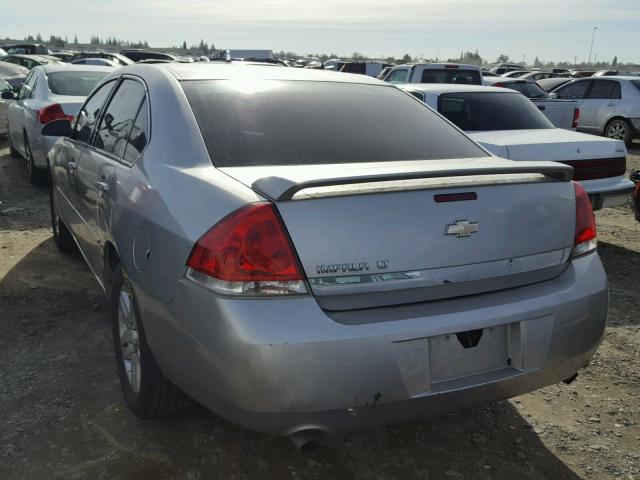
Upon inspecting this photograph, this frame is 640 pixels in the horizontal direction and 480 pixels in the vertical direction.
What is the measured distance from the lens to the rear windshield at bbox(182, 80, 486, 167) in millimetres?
2730

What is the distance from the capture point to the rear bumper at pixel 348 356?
2.06 m

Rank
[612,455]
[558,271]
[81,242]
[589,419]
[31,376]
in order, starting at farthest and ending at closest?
[81,242]
[31,376]
[589,419]
[612,455]
[558,271]

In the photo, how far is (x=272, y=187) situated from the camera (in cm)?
220

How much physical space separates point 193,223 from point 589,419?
221cm

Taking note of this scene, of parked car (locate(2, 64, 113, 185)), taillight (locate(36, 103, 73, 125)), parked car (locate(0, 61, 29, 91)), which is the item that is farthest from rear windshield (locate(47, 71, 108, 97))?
parked car (locate(0, 61, 29, 91))

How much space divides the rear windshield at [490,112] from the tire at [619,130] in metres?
7.93

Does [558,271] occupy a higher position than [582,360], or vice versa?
[558,271]

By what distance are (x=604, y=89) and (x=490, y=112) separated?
358 inches

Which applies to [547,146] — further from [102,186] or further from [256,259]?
[256,259]

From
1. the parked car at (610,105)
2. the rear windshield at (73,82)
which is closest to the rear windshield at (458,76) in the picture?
the parked car at (610,105)

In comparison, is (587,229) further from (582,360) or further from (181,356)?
(181,356)

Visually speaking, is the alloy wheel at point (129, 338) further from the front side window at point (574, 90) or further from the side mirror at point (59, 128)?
the front side window at point (574, 90)

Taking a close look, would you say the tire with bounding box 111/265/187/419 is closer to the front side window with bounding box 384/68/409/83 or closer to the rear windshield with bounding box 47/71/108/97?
the rear windshield with bounding box 47/71/108/97

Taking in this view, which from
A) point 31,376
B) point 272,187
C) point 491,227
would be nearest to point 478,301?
point 491,227
